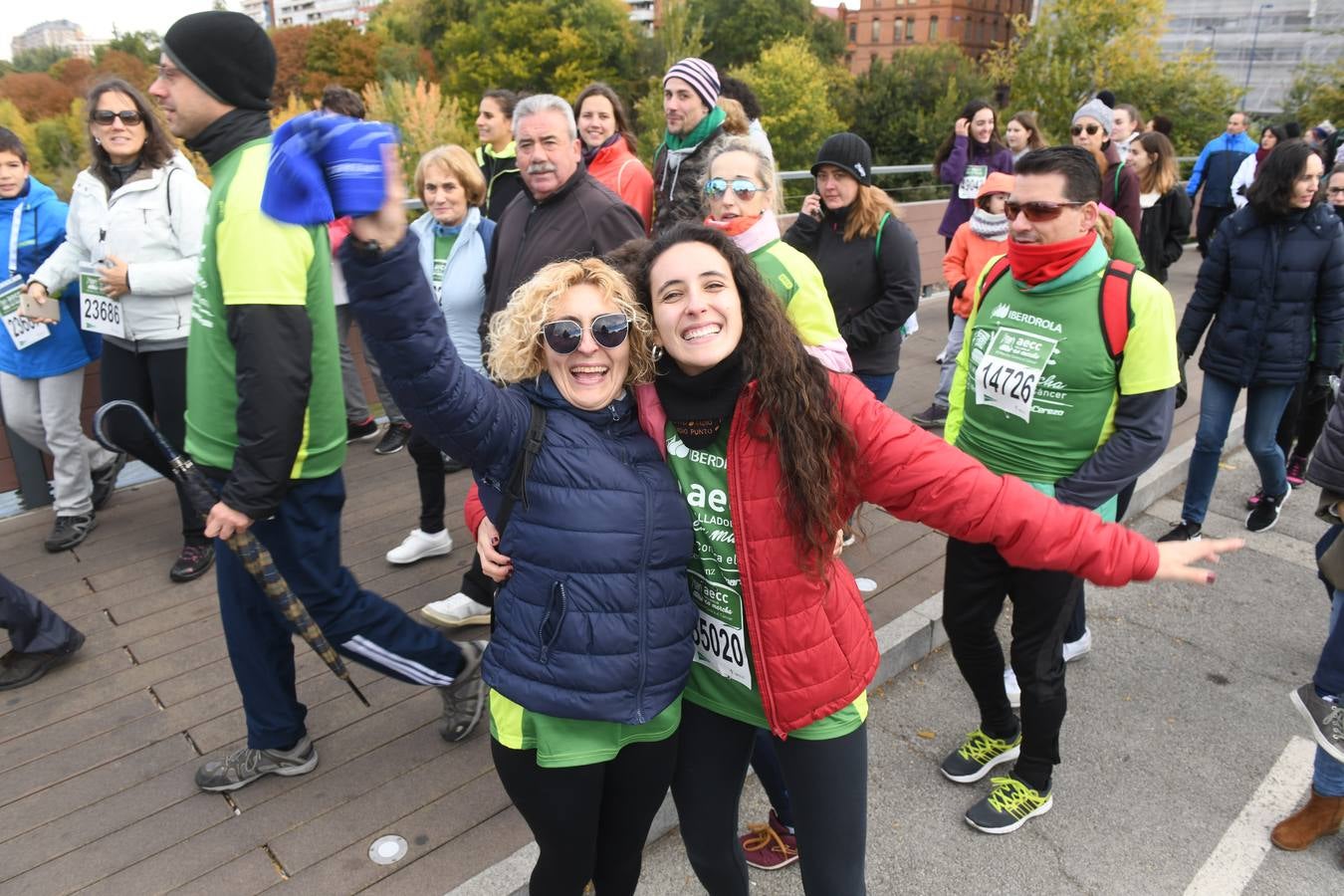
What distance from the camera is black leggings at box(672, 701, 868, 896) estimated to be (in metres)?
2.09

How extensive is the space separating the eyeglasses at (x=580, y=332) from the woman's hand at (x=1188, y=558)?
1202mm

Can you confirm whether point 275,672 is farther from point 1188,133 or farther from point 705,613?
point 1188,133

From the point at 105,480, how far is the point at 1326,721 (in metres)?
5.66

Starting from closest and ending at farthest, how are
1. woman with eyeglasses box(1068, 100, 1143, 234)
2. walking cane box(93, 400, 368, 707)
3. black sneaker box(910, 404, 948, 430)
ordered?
walking cane box(93, 400, 368, 707) < woman with eyeglasses box(1068, 100, 1143, 234) < black sneaker box(910, 404, 948, 430)

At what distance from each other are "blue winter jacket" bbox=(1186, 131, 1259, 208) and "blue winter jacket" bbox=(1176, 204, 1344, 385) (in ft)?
22.8

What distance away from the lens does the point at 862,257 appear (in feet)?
14.1

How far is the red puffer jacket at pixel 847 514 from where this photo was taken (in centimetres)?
190

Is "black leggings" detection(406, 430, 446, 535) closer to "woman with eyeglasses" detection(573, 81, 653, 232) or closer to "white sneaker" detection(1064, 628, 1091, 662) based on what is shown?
"woman with eyeglasses" detection(573, 81, 653, 232)

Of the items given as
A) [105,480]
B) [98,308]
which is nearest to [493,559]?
[98,308]

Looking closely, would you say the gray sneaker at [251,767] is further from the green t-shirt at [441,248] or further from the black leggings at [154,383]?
the green t-shirt at [441,248]

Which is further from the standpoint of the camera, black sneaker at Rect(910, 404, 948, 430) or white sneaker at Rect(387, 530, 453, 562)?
black sneaker at Rect(910, 404, 948, 430)

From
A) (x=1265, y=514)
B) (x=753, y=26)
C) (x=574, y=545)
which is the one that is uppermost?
(x=753, y=26)

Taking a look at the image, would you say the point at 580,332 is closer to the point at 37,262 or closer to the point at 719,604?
the point at 719,604

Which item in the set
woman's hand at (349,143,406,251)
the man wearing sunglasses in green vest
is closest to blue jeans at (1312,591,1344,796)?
the man wearing sunglasses in green vest
